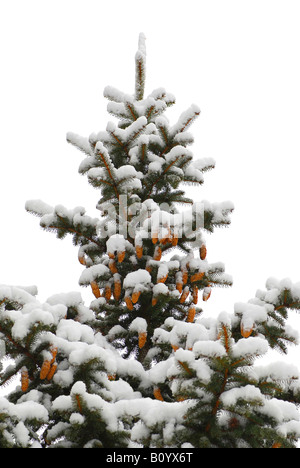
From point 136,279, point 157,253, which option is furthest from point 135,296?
point 157,253

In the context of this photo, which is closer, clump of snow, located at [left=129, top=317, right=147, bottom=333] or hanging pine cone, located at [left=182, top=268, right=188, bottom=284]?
clump of snow, located at [left=129, top=317, right=147, bottom=333]

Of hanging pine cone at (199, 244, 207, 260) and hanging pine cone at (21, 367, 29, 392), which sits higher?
hanging pine cone at (199, 244, 207, 260)

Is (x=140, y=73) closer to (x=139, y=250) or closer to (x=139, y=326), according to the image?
(x=139, y=250)

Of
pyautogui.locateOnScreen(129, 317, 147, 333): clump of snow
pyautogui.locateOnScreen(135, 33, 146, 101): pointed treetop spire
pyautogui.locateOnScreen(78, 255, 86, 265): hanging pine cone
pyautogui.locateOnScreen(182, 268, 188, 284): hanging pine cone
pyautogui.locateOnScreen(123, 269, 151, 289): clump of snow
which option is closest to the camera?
pyautogui.locateOnScreen(129, 317, 147, 333): clump of snow

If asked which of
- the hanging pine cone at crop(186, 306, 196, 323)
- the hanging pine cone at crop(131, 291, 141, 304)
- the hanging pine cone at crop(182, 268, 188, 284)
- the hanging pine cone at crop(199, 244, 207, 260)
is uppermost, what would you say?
the hanging pine cone at crop(199, 244, 207, 260)

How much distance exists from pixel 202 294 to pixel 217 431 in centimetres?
270

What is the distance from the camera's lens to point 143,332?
5039 mm

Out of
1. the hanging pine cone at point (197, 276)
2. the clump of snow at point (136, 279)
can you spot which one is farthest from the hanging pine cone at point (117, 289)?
the hanging pine cone at point (197, 276)

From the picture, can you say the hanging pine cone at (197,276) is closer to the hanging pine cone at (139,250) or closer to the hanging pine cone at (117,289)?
the hanging pine cone at (139,250)

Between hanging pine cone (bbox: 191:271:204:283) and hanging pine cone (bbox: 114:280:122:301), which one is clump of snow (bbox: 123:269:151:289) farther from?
hanging pine cone (bbox: 191:271:204:283)

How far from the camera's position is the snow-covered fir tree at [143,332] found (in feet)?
10.4

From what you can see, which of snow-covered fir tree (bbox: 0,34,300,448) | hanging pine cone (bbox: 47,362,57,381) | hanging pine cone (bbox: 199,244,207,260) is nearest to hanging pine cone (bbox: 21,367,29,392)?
snow-covered fir tree (bbox: 0,34,300,448)

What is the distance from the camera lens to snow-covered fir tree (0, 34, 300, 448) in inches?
125
